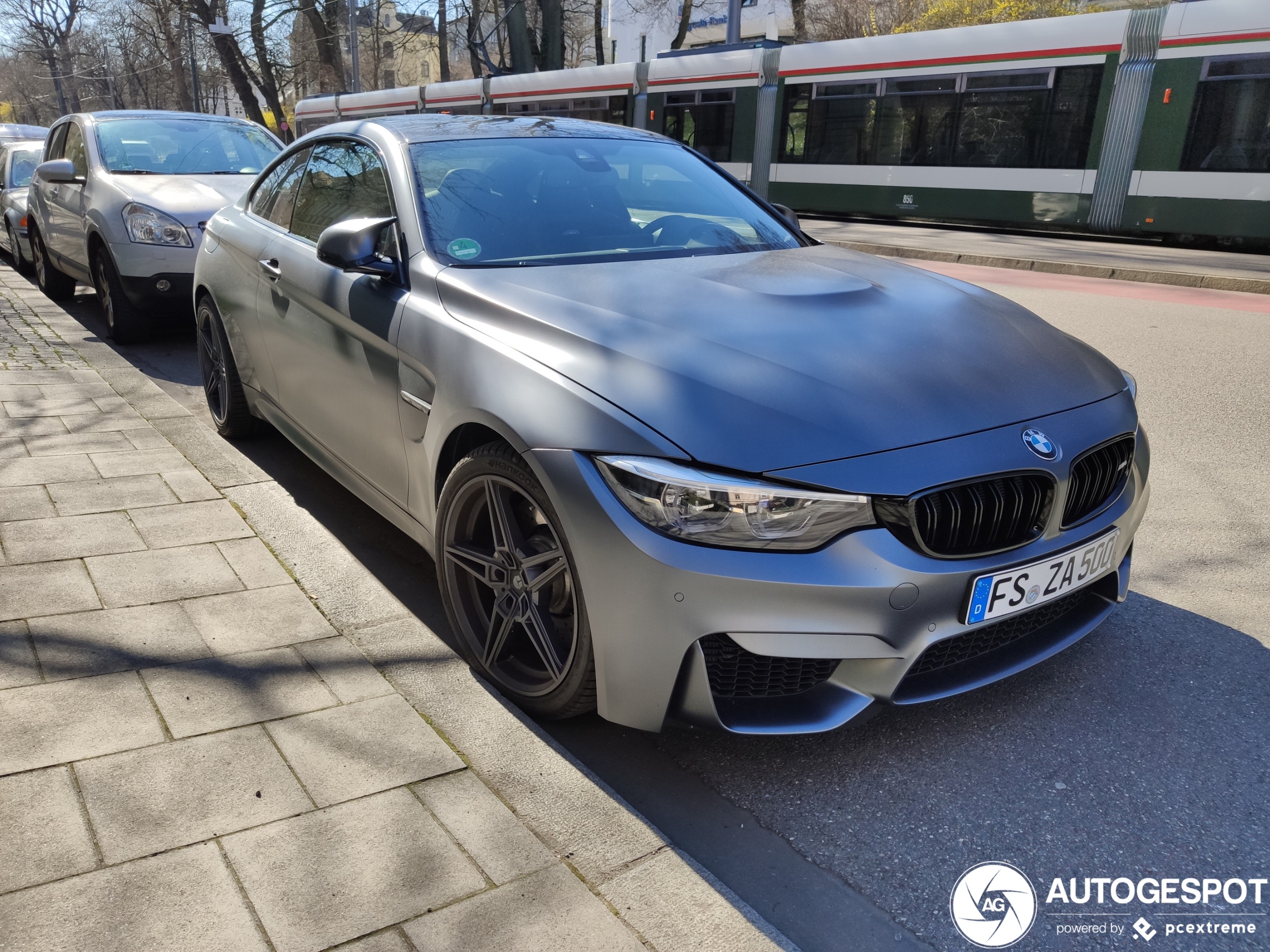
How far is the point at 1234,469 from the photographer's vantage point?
4.98m

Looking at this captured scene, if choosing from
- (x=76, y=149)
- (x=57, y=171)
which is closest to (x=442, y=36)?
(x=76, y=149)

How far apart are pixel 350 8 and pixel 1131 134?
25.3 m

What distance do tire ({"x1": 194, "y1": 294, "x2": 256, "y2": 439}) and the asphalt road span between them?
4.94ft

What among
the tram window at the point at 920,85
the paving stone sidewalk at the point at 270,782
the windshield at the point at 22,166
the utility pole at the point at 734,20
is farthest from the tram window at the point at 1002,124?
the paving stone sidewalk at the point at 270,782

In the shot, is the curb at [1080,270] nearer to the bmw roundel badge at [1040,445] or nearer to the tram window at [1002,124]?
the tram window at [1002,124]

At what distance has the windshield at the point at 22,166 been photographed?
1124 cm

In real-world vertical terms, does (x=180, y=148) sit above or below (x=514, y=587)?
above

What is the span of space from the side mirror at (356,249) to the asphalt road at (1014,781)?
45.4 inches

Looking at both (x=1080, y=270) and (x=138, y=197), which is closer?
(x=138, y=197)

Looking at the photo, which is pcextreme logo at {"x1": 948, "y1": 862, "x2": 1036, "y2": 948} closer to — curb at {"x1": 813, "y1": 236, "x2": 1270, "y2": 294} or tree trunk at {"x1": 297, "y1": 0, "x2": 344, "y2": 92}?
curb at {"x1": 813, "y1": 236, "x2": 1270, "y2": 294}

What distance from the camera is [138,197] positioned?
7.15 metres

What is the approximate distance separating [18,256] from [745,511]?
11509 millimetres
